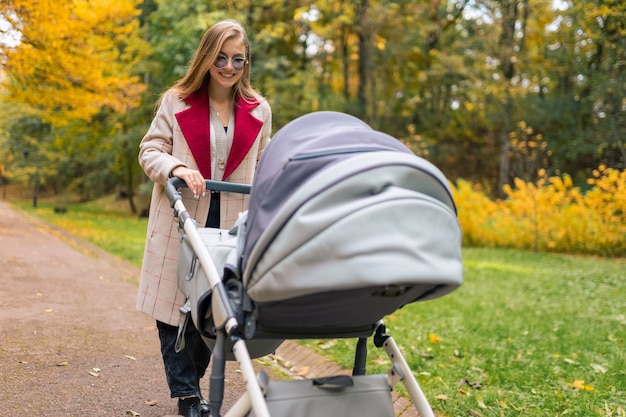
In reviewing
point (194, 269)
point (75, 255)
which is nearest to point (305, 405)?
point (194, 269)

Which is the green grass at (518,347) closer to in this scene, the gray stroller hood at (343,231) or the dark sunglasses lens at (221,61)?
the gray stroller hood at (343,231)

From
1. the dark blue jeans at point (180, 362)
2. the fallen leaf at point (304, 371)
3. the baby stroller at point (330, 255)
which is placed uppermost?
the baby stroller at point (330, 255)

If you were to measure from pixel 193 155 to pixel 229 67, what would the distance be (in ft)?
1.53

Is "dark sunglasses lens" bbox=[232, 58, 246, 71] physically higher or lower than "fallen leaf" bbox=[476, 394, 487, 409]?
higher

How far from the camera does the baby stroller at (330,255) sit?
1.68m

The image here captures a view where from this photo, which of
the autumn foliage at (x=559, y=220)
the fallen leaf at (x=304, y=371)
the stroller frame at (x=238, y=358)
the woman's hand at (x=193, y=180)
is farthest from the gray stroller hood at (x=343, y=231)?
the autumn foliage at (x=559, y=220)

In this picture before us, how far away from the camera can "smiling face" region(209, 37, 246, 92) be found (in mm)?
2850

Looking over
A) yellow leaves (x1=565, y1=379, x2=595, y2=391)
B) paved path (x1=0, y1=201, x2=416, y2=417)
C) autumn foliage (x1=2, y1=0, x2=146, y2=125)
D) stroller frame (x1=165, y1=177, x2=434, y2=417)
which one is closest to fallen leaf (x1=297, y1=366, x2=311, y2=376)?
paved path (x1=0, y1=201, x2=416, y2=417)

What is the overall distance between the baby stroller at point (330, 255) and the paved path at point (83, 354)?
1602mm

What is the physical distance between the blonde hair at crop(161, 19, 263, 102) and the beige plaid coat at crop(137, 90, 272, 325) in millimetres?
60

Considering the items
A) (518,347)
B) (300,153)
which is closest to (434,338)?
(518,347)

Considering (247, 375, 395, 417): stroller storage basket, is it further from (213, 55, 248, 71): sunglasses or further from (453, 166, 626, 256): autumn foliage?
(453, 166, 626, 256): autumn foliage

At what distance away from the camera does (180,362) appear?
3.01 m

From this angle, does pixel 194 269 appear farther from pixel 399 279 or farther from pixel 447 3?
pixel 447 3
